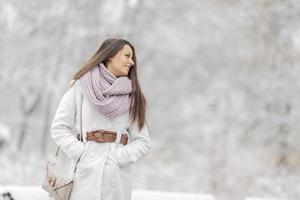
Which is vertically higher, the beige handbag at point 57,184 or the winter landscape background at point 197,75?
the winter landscape background at point 197,75

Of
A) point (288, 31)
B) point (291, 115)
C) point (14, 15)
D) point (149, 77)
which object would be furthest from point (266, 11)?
point (14, 15)

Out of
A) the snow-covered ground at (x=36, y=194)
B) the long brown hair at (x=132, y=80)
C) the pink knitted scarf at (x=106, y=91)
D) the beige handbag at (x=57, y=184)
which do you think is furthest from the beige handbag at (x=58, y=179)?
the snow-covered ground at (x=36, y=194)

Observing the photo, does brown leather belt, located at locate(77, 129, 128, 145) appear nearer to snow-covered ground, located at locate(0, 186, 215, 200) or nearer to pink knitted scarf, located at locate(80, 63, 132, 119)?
pink knitted scarf, located at locate(80, 63, 132, 119)

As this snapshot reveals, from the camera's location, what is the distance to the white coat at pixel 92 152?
3.56 metres

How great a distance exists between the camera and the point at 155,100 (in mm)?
15047

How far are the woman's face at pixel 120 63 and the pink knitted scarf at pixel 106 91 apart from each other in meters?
0.05

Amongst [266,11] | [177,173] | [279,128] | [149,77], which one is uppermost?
[266,11]

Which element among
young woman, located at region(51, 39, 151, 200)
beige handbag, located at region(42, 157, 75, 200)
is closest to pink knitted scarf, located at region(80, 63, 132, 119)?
young woman, located at region(51, 39, 151, 200)

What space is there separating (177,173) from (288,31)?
12.4 feet

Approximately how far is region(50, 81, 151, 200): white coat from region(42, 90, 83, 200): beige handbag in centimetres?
5

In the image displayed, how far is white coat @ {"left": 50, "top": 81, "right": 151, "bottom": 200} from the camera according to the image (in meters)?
3.56

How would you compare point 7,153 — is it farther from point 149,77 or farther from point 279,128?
point 279,128

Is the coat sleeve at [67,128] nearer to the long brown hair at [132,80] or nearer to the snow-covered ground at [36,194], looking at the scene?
the long brown hair at [132,80]

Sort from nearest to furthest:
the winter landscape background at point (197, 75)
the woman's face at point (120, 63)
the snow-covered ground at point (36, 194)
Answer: the woman's face at point (120, 63)
the snow-covered ground at point (36, 194)
the winter landscape background at point (197, 75)
